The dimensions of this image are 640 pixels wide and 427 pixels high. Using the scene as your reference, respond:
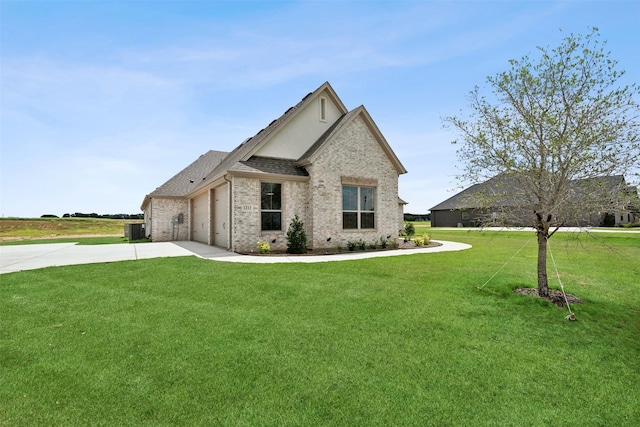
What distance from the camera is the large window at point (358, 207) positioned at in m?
15.4

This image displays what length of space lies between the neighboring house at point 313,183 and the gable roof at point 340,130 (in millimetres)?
50

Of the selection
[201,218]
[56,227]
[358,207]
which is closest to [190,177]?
[201,218]

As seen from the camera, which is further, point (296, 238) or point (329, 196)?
point (329, 196)

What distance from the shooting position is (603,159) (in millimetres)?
6004

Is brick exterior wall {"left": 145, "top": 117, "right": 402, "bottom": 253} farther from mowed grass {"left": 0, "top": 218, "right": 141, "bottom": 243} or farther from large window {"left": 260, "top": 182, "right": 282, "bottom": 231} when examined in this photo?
mowed grass {"left": 0, "top": 218, "right": 141, "bottom": 243}

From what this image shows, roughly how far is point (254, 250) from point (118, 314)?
818 centimetres

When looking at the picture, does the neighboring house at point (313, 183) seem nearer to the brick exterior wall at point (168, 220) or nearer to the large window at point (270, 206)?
the large window at point (270, 206)

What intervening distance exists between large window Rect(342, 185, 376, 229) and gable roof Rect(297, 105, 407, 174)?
2098mm

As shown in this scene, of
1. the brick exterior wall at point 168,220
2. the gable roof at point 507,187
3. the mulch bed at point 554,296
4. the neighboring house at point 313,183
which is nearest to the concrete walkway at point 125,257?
the neighboring house at point 313,183

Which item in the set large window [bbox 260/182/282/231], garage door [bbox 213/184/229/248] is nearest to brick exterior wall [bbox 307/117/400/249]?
large window [bbox 260/182/282/231]

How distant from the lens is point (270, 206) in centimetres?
1406

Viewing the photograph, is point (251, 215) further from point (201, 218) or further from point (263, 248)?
point (201, 218)

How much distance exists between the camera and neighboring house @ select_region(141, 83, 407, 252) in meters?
13.5

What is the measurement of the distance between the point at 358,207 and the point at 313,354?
1216 cm
